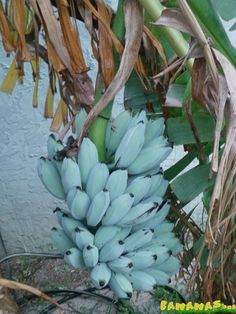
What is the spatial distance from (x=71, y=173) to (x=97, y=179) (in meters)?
0.04

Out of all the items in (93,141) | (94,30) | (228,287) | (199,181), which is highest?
(94,30)

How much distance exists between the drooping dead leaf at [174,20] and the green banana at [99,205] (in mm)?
235

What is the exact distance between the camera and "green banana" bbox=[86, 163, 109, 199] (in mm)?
769

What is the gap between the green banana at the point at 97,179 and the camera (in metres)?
0.77

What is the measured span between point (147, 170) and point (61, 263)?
1.26m

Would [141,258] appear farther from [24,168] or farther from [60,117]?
[24,168]

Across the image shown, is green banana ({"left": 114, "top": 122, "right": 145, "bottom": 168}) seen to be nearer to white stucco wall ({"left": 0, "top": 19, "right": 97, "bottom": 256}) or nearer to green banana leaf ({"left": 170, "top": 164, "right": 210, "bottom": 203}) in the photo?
green banana leaf ({"left": 170, "top": 164, "right": 210, "bottom": 203})

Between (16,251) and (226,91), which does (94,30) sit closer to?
(226,91)

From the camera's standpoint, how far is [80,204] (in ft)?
2.54

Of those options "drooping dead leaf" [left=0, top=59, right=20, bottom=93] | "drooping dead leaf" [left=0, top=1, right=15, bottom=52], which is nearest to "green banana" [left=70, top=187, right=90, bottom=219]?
"drooping dead leaf" [left=0, top=1, right=15, bottom=52]

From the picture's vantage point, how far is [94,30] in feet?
2.98

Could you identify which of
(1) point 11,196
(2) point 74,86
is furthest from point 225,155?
(1) point 11,196

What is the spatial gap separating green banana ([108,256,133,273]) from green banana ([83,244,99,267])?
27mm

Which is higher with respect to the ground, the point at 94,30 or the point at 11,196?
the point at 94,30
